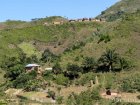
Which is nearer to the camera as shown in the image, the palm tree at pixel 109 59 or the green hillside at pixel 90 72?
the green hillside at pixel 90 72

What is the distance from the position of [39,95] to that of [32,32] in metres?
48.5

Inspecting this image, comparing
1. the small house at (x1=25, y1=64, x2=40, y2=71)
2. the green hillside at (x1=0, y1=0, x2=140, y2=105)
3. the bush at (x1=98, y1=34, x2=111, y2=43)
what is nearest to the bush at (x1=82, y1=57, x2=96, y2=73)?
the green hillside at (x1=0, y1=0, x2=140, y2=105)

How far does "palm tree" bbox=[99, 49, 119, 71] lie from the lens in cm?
5794

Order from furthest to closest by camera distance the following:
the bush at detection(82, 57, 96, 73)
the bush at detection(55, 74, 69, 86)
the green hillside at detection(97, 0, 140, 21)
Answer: the green hillside at detection(97, 0, 140, 21)
the bush at detection(82, 57, 96, 73)
the bush at detection(55, 74, 69, 86)

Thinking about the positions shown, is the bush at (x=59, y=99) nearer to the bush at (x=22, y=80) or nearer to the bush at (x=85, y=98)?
the bush at (x=85, y=98)

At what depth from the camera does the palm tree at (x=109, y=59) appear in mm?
57938

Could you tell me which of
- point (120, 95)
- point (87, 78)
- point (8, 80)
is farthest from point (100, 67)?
point (8, 80)

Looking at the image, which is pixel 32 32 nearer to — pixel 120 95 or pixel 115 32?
pixel 115 32

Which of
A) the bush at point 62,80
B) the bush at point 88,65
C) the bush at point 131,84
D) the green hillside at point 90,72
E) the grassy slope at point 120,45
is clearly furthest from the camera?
the grassy slope at point 120,45

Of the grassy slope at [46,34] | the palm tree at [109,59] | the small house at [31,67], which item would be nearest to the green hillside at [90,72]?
the palm tree at [109,59]

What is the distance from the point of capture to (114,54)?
57938 millimetres

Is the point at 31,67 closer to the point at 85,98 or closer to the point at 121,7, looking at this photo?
the point at 85,98

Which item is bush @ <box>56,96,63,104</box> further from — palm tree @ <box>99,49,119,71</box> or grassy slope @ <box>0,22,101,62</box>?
grassy slope @ <box>0,22,101,62</box>

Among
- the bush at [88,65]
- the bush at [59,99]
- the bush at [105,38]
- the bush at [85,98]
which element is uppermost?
the bush at [105,38]
